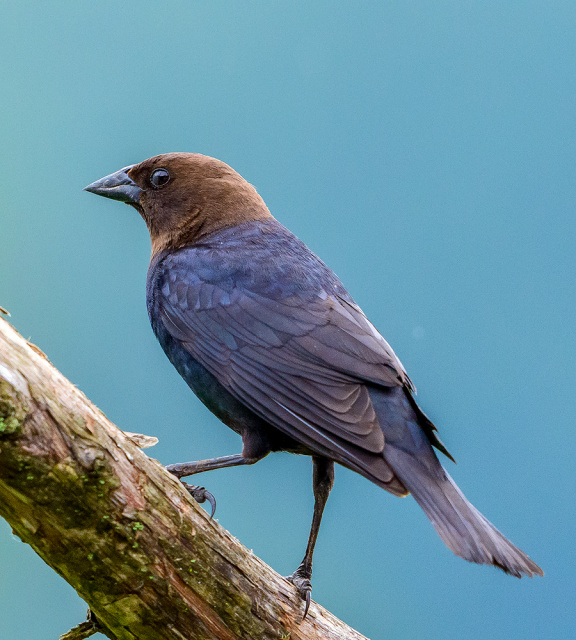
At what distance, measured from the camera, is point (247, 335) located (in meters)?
2.93

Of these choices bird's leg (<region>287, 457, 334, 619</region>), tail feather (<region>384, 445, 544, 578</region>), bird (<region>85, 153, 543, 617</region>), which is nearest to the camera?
tail feather (<region>384, 445, 544, 578</region>)

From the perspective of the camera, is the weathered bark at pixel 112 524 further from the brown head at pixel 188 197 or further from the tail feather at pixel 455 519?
the brown head at pixel 188 197

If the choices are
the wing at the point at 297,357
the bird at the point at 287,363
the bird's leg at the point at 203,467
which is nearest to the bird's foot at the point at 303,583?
the bird at the point at 287,363

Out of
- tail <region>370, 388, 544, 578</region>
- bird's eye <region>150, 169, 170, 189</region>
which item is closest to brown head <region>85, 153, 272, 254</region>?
bird's eye <region>150, 169, 170, 189</region>

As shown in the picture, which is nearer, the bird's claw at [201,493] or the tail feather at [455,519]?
the tail feather at [455,519]

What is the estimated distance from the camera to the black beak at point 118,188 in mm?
3768

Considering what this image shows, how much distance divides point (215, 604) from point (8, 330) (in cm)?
111

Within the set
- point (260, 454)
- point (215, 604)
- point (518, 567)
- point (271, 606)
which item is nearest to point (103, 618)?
point (215, 604)

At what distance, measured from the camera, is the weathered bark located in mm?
2037

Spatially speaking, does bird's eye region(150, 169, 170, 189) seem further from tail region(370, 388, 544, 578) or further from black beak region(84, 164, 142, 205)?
tail region(370, 388, 544, 578)

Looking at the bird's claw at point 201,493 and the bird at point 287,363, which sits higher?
the bird at point 287,363

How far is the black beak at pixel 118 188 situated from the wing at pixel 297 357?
771 millimetres

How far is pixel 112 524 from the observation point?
2.21 m

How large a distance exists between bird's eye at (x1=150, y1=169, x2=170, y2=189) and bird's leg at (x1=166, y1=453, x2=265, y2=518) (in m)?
1.46
